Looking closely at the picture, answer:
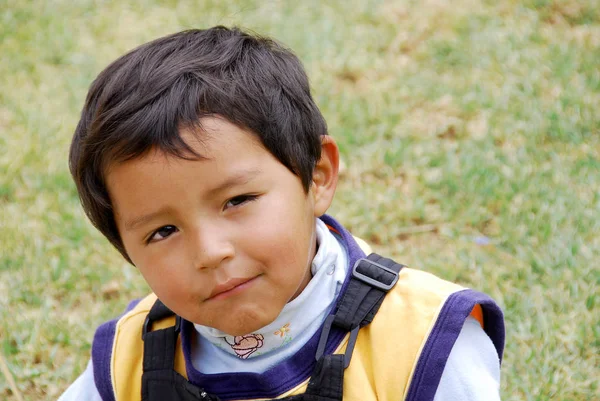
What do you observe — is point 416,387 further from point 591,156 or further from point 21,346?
point 591,156

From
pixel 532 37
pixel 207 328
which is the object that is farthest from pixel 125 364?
pixel 532 37

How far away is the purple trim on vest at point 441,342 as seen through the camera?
1784 mm

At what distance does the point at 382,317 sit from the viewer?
189 centimetres

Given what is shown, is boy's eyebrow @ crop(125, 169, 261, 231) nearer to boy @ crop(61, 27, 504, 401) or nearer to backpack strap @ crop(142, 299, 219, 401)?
boy @ crop(61, 27, 504, 401)

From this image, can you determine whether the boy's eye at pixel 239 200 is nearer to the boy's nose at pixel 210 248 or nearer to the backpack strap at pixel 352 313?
the boy's nose at pixel 210 248

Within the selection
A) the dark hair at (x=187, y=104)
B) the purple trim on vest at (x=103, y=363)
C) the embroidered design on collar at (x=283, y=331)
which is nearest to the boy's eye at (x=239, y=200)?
the dark hair at (x=187, y=104)

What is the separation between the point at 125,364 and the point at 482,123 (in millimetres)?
2315

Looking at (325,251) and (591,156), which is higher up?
(325,251)

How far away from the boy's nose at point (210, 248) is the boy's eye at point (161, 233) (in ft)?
0.31

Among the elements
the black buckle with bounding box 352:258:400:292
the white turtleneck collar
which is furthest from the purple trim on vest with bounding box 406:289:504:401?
the white turtleneck collar

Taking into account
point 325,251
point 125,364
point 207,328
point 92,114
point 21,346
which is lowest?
point 21,346

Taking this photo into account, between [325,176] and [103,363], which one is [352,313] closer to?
[325,176]

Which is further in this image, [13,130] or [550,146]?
[13,130]

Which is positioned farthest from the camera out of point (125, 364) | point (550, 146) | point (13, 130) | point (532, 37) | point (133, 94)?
point (532, 37)
